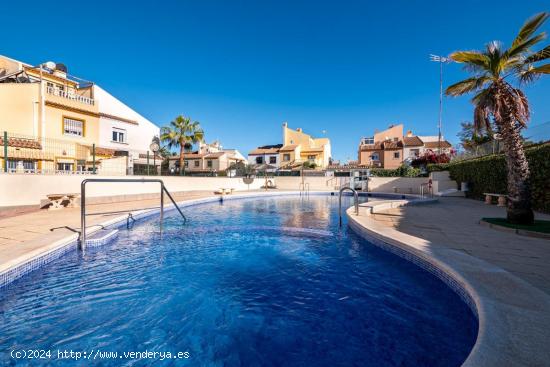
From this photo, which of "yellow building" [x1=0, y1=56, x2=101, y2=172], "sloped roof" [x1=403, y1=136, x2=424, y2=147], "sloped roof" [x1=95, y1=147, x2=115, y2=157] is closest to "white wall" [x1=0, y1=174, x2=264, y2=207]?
"yellow building" [x1=0, y1=56, x2=101, y2=172]

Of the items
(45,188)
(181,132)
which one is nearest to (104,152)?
(45,188)

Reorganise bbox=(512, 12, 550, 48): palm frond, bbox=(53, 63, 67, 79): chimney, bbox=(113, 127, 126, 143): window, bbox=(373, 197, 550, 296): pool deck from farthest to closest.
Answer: bbox=(113, 127, 126, 143): window, bbox=(53, 63, 67, 79): chimney, bbox=(512, 12, 550, 48): palm frond, bbox=(373, 197, 550, 296): pool deck

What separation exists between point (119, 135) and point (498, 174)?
2792 centimetres

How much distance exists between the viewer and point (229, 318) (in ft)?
11.1

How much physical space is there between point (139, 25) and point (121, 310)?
2746 centimetres

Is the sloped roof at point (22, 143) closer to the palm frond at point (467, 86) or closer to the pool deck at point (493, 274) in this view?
the pool deck at point (493, 274)

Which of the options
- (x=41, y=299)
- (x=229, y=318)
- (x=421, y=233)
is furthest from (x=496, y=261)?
(x=41, y=299)

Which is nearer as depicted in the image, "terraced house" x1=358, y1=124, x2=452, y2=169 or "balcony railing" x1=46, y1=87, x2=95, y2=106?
"balcony railing" x1=46, y1=87, x2=95, y2=106

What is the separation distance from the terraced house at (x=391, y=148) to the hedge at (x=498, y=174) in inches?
794

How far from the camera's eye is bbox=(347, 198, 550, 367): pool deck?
188 cm

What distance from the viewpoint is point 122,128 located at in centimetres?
2330

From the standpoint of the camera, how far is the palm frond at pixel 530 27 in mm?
6379

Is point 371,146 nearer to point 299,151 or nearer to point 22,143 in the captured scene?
point 299,151

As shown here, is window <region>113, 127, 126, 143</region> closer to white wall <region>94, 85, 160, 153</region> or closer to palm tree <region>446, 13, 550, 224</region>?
white wall <region>94, 85, 160, 153</region>
